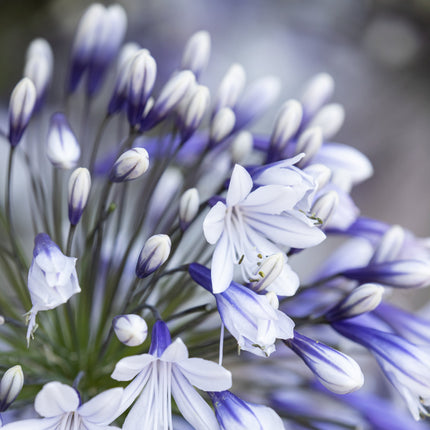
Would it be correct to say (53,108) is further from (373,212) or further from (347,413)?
(347,413)

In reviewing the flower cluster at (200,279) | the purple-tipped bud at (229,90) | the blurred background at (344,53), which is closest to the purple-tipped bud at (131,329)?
the flower cluster at (200,279)

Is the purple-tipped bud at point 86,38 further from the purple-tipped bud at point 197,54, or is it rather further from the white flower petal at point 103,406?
the white flower petal at point 103,406

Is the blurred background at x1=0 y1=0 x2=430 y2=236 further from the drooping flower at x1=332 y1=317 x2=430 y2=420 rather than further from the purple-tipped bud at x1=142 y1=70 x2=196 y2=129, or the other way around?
the drooping flower at x1=332 y1=317 x2=430 y2=420

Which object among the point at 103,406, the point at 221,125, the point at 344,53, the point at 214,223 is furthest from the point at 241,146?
the point at 344,53

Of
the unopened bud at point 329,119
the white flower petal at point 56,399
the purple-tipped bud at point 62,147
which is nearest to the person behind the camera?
the white flower petal at point 56,399

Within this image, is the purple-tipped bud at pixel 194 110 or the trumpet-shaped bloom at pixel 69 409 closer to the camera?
the trumpet-shaped bloom at pixel 69 409

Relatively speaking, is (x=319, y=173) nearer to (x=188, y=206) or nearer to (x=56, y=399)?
(x=188, y=206)
